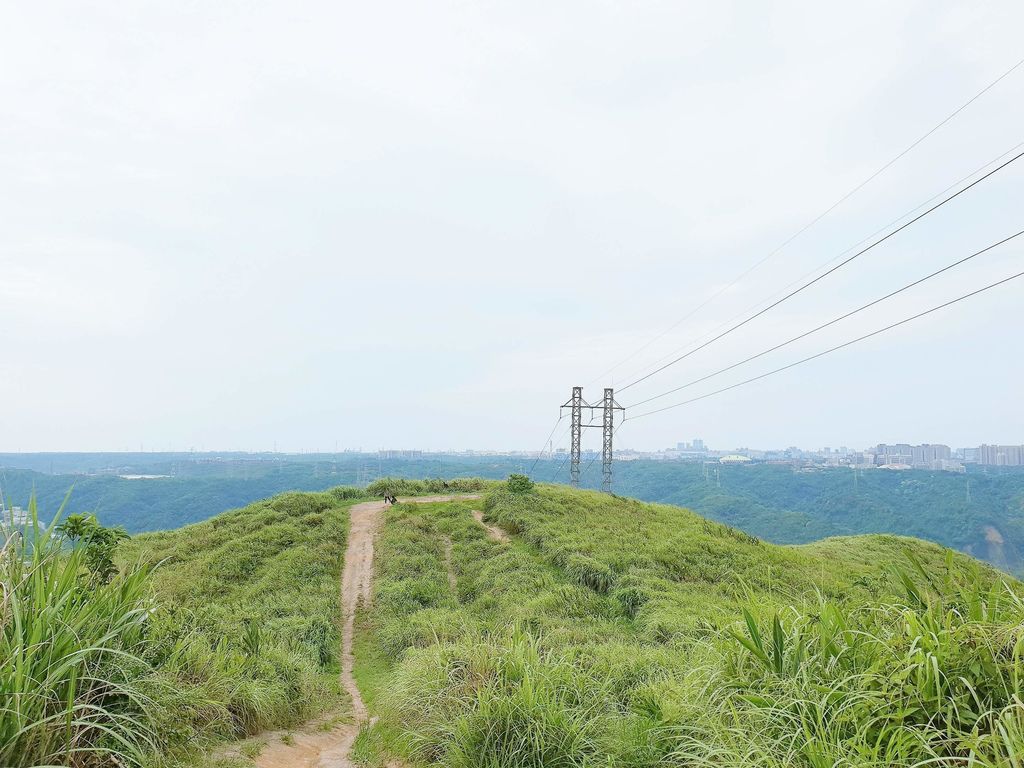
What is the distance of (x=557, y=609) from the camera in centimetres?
986

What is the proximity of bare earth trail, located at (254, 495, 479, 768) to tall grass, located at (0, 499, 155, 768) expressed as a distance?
5.34 feet

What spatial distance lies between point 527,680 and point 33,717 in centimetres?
315

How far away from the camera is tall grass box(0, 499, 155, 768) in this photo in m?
2.82

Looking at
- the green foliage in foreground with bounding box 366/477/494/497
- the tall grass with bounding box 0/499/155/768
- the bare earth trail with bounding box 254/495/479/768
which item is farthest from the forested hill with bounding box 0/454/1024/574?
the tall grass with bounding box 0/499/155/768

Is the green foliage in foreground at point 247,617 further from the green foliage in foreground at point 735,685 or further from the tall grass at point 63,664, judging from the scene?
the green foliage in foreground at point 735,685

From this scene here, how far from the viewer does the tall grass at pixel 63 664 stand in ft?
9.24

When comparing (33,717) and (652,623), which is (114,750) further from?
(652,623)

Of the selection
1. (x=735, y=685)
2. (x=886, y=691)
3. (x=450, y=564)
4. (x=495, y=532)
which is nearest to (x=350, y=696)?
(x=735, y=685)

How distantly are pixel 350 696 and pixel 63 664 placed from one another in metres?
5.32

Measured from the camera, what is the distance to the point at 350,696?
761 cm

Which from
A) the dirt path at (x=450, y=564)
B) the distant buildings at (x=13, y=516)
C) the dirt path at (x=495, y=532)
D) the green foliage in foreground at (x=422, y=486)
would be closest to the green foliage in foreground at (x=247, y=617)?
the distant buildings at (x=13, y=516)

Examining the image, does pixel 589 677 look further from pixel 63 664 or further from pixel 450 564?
pixel 450 564

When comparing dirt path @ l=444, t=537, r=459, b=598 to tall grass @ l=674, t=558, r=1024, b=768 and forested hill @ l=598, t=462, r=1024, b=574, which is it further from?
forested hill @ l=598, t=462, r=1024, b=574

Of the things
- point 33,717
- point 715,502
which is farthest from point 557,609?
point 715,502
